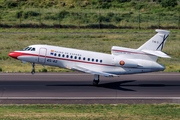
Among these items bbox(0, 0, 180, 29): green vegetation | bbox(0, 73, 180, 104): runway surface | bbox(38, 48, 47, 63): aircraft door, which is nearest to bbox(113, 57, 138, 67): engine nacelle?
bbox(0, 73, 180, 104): runway surface

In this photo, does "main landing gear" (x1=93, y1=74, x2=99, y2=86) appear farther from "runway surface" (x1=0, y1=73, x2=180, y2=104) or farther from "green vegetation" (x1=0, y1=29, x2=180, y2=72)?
"green vegetation" (x1=0, y1=29, x2=180, y2=72)

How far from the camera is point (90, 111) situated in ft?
68.5

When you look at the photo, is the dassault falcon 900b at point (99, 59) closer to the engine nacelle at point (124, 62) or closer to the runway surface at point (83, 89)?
the engine nacelle at point (124, 62)

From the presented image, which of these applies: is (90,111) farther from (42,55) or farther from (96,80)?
(42,55)

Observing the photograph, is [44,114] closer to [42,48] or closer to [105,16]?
[42,48]

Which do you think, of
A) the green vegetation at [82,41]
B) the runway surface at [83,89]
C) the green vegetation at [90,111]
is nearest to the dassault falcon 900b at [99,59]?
the runway surface at [83,89]

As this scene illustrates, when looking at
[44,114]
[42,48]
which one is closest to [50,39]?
[42,48]

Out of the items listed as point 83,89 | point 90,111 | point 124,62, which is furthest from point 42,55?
point 90,111

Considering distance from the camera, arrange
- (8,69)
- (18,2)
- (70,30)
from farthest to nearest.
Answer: (18,2)
(70,30)
(8,69)

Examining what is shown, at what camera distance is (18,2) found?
8806 centimetres

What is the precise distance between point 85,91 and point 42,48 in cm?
604

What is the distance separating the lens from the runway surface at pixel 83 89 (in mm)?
24688

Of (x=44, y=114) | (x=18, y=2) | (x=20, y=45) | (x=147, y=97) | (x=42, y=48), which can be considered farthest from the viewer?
(x=18, y=2)

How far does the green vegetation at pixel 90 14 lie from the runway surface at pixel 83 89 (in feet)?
123
